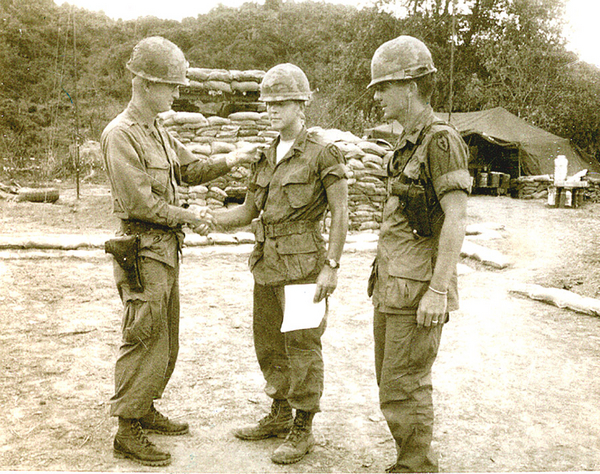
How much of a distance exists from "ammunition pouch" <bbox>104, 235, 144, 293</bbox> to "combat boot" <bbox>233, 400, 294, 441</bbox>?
1.05m

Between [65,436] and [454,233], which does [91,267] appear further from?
[454,233]

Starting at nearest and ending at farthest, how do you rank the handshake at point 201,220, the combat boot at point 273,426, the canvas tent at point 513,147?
the handshake at point 201,220 < the combat boot at point 273,426 < the canvas tent at point 513,147

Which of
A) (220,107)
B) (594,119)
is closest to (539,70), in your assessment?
(594,119)

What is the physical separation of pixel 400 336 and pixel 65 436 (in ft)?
6.62

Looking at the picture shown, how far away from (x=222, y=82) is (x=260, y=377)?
1016cm

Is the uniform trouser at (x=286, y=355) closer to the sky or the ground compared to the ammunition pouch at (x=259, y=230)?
closer to the ground

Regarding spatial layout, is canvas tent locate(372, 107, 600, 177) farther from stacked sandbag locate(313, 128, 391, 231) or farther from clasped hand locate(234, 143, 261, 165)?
clasped hand locate(234, 143, 261, 165)

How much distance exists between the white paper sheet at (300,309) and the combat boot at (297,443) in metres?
0.50

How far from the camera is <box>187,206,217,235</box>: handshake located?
10.9ft

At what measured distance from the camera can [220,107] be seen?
1386 centimetres

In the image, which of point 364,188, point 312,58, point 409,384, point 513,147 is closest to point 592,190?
point 513,147

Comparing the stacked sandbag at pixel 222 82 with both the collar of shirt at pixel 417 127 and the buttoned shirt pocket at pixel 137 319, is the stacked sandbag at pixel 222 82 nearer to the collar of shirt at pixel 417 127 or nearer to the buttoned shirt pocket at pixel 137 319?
the buttoned shirt pocket at pixel 137 319

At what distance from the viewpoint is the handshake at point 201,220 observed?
131 inches

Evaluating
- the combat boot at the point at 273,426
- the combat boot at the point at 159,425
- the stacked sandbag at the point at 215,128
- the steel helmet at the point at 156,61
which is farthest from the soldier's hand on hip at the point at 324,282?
the stacked sandbag at the point at 215,128
